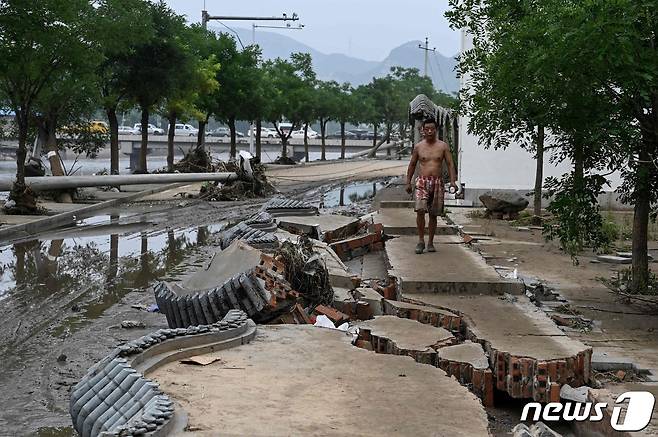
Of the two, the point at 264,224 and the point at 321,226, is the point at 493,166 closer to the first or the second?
the point at 321,226

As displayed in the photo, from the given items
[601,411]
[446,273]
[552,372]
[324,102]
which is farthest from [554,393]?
[324,102]

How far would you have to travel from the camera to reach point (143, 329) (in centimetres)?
973

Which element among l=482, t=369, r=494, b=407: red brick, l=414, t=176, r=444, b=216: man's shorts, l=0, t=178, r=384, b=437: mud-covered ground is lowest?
l=0, t=178, r=384, b=437: mud-covered ground

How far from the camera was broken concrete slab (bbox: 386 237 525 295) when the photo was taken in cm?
968

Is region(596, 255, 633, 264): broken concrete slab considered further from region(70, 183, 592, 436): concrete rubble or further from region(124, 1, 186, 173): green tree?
region(124, 1, 186, 173): green tree

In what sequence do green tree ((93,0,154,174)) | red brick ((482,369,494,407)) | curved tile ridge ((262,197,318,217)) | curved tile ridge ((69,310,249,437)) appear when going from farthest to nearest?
green tree ((93,0,154,174)), curved tile ridge ((262,197,318,217)), red brick ((482,369,494,407)), curved tile ridge ((69,310,249,437))

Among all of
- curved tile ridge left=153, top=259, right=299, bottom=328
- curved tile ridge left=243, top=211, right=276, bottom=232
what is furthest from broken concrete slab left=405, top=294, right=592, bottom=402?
curved tile ridge left=243, top=211, right=276, bottom=232

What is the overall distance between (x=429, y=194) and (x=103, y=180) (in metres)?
16.6

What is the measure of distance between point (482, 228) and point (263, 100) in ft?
99.1

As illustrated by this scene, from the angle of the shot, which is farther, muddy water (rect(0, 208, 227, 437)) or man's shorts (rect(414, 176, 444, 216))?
man's shorts (rect(414, 176, 444, 216))

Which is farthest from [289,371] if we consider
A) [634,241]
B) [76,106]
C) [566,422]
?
[76,106]

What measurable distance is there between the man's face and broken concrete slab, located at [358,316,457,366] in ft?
14.2

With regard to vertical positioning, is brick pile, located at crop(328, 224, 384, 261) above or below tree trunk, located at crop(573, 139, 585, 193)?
below

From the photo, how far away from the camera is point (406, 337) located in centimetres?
772
